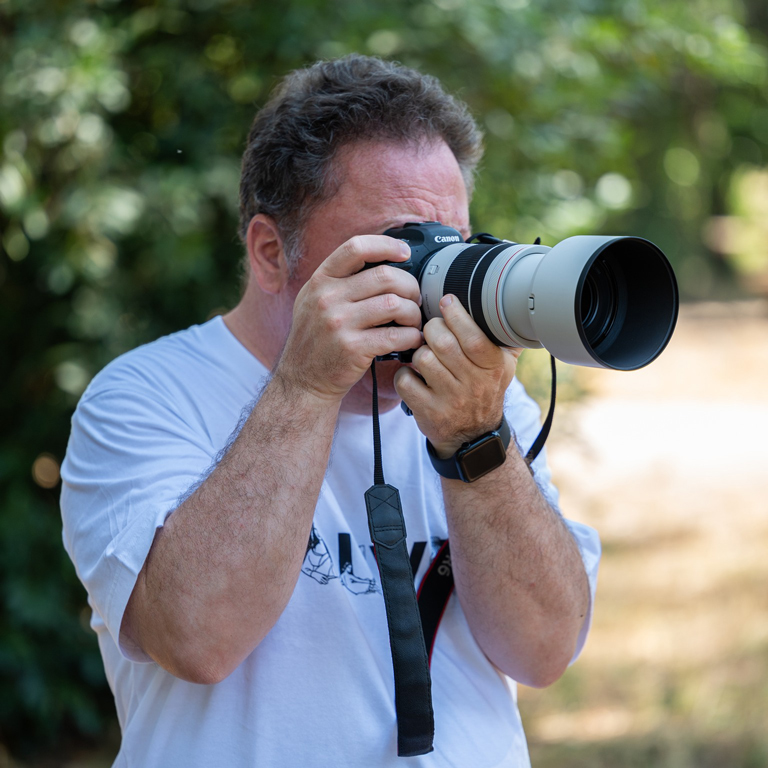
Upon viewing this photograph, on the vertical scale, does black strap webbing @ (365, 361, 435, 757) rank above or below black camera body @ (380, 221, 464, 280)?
below

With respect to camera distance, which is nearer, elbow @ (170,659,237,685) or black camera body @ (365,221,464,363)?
elbow @ (170,659,237,685)

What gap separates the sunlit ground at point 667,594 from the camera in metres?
2.99

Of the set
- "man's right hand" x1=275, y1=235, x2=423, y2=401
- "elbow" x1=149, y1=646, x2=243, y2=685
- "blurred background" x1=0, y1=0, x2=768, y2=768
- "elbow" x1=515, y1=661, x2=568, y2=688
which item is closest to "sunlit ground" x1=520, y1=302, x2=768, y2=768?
"blurred background" x1=0, y1=0, x2=768, y2=768

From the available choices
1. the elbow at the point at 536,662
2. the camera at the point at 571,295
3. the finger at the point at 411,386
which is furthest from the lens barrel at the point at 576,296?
the elbow at the point at 536,662

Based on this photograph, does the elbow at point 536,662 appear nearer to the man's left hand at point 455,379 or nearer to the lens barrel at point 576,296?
the man's left hand at point 455,379

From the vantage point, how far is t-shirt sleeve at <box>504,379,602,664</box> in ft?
4.83

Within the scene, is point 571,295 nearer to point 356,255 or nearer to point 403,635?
point 356,255

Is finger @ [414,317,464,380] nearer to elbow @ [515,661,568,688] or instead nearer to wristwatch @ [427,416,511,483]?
wristwatch @ [427,416,511,483]

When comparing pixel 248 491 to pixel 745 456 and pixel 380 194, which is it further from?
pixel 745 456

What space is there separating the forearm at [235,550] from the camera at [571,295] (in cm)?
22

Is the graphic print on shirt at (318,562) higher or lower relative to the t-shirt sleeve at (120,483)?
lower

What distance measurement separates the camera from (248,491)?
3.83ft

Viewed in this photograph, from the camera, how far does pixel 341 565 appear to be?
1.34 metres

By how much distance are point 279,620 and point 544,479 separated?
0.54 m
